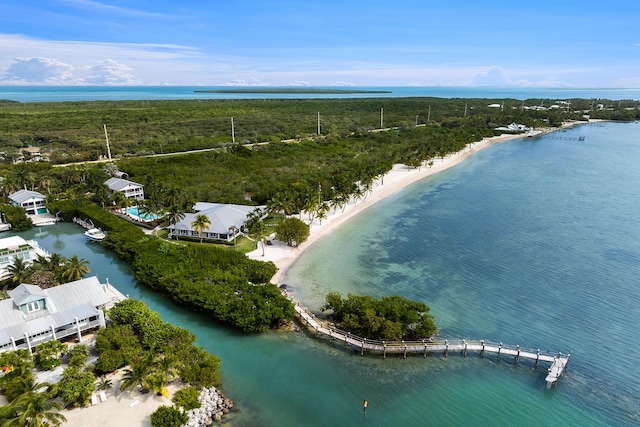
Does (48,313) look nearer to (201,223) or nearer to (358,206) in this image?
(201,223)

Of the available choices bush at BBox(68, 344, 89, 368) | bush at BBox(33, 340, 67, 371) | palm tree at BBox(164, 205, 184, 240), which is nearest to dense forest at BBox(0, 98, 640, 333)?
palm tree at BBox(164, 205, 184, 240)

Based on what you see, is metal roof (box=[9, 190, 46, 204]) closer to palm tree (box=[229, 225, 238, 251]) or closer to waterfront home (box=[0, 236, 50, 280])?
waterfront home (box=[0, 236, 50, 280])

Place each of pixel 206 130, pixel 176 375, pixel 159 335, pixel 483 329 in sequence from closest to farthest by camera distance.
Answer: pixel 176 375
pixel 159 335
pixel 483 329
pixel 206 130

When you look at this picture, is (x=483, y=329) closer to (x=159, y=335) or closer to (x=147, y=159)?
(x=159, y=335)

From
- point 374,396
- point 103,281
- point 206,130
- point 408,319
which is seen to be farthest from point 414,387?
point 206,130

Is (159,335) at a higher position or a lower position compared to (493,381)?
higher

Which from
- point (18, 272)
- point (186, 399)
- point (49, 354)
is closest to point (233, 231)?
point (18, 272)

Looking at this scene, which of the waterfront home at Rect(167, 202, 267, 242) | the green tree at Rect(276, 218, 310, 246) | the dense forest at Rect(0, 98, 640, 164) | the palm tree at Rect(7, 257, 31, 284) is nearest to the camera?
the palm tree at Rect(7, 257, 31, 284)
